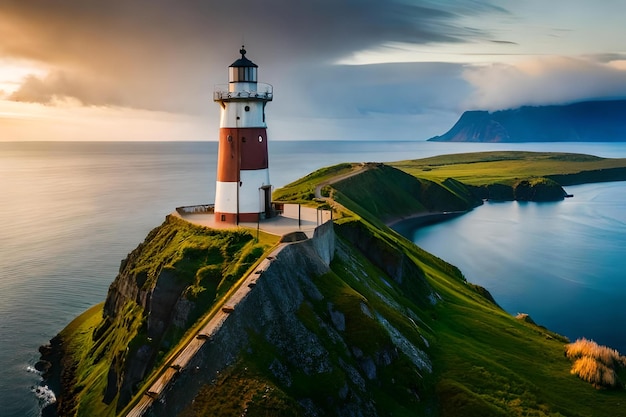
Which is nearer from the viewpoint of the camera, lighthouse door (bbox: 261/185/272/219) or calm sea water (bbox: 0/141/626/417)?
lighthouse door (bbox: 261/185/272/219)

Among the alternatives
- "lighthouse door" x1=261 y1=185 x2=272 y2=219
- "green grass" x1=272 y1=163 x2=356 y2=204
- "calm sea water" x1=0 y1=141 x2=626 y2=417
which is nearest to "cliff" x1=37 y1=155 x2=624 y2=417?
"lighthouse door" x1=261 y1=185 x2=272 y2=219

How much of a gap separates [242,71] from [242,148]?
6427mm

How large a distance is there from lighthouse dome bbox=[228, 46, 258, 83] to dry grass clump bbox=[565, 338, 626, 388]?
114 ft

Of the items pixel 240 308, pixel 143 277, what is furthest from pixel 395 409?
pixel 143 277

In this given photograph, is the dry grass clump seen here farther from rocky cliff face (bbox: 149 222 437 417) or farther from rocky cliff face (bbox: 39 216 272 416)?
rocky cliff face (bbox: 39 216 272 416)

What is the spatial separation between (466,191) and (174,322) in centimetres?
16157

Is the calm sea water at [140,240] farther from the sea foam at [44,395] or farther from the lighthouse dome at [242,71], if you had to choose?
the lighthouse dome at [242,71]

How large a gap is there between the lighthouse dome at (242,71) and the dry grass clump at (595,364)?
3481 cm

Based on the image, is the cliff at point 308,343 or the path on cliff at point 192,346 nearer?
the path on cliff at point 192,346

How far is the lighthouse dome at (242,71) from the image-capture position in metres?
43.1

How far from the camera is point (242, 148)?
44.6 metres

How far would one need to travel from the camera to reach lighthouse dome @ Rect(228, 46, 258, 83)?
141 ft

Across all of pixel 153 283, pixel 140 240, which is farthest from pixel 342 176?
pixel 153 283

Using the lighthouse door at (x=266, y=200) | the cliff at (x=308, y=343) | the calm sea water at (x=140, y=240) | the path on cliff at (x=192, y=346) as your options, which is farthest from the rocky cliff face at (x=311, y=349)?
the calm sea water at (x=140, y=240)
